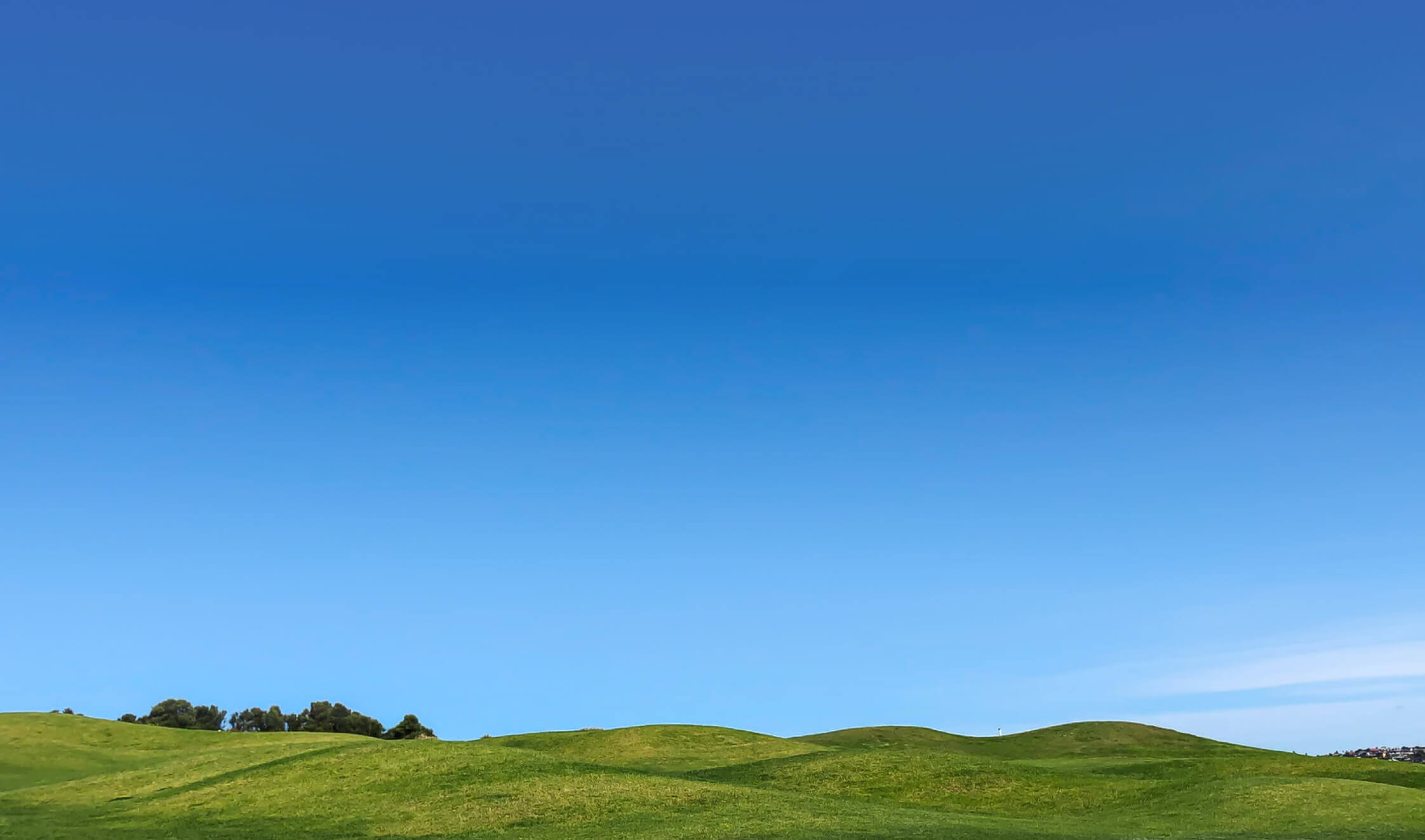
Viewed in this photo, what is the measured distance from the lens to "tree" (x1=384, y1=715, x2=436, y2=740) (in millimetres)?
117812

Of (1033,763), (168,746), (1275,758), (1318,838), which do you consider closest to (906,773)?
(1033,763)

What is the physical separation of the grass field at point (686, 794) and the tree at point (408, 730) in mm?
48784

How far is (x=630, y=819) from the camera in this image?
134 ft

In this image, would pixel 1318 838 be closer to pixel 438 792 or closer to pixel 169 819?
pixel 438 792

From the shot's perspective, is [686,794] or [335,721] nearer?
[686,794]

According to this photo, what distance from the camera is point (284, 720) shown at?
409ft

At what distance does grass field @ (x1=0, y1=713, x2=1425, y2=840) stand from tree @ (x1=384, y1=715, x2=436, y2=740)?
48.8 meters

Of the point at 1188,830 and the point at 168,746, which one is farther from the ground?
the point at 168,746

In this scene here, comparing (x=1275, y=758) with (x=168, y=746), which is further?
(x=168, y=746)

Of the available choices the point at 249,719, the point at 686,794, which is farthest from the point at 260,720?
the point at 686,794

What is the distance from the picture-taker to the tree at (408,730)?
4638 inches

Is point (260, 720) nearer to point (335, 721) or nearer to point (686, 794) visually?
point (335, 721)

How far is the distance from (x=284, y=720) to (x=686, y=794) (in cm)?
9773

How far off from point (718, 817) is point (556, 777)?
10833 mm
